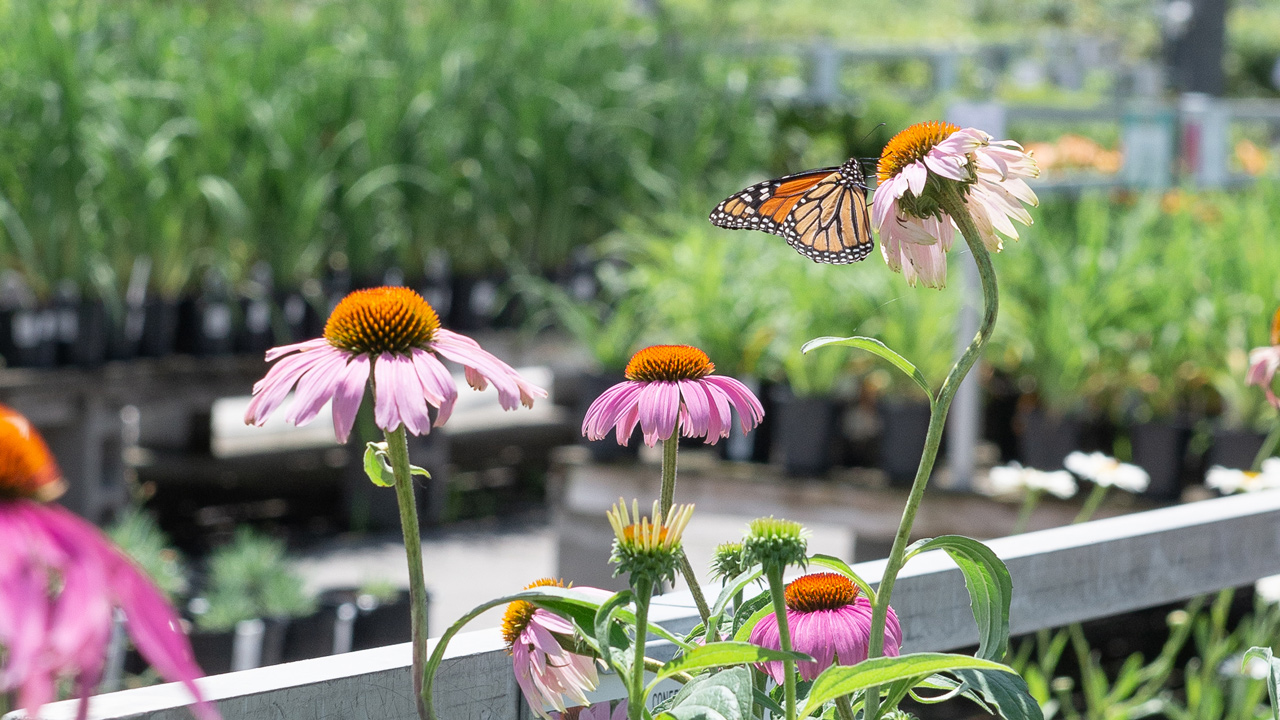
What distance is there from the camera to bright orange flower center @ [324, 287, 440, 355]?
0.54 meters

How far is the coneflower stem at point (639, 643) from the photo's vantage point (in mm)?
505

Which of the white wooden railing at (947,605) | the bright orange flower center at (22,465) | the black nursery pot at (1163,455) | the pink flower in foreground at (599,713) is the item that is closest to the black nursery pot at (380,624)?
the black nursery pot at (1163,455)

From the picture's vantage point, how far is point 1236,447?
7.62 ft

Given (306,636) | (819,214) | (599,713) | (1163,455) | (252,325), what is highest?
(819,214)

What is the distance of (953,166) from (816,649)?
224 millimetres

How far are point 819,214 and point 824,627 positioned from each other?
0.88ft

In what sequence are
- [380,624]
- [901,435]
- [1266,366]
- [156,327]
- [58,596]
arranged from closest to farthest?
[58,596], [1266,366], [380,624], [901,435], [156,327]

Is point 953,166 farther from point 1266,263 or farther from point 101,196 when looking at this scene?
point 101,196

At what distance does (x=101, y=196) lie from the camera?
122 inches

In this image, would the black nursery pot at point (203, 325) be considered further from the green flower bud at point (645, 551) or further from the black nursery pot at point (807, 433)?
the green flower bud at point (645, 551)

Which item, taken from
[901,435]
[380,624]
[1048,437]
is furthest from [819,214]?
[1048,437]

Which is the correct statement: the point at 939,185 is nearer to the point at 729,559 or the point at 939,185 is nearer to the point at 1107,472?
the point at 729,559

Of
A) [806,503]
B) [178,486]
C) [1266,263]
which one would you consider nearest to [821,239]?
[806,503]

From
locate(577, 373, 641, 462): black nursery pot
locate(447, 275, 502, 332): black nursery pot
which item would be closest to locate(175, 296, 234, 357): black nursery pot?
locate(447, 275, 502, 332): black nursery pot
